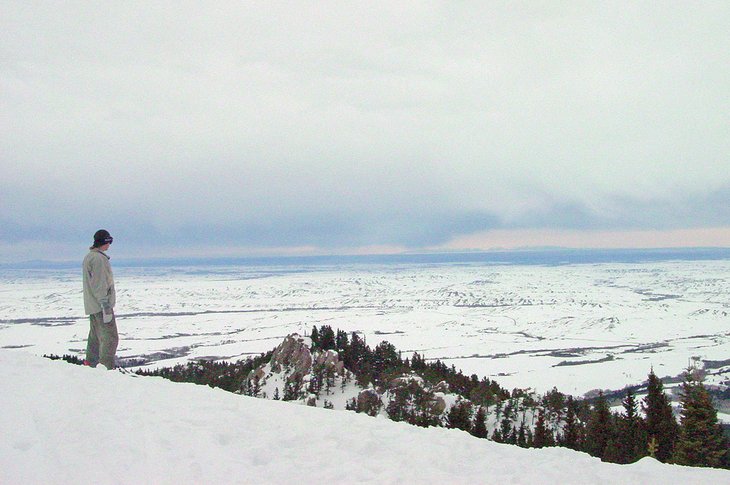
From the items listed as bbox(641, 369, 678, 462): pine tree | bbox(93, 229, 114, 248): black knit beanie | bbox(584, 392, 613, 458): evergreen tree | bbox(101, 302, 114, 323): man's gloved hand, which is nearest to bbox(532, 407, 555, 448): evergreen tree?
bbox(584, 392, 613, 458): evergreen tree

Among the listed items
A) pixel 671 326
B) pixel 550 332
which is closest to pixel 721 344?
pixel 671 326

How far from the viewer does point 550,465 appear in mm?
8602

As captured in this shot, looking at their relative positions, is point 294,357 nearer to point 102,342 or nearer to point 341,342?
point 341,342

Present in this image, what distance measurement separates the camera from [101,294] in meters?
13.1

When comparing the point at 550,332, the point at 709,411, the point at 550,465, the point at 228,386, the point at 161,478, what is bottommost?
the point at 550,332

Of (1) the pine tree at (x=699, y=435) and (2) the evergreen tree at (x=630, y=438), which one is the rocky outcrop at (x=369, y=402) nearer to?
(2) the evergreen tree at (x=630, y=438)

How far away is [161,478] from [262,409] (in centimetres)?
379

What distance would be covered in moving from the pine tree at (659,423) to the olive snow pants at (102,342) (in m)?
39.1

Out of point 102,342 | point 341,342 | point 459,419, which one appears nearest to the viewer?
point 102,342

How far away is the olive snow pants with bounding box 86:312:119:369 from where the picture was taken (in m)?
13.3

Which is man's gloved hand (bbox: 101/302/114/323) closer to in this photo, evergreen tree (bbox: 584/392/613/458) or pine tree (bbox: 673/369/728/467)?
pine tree (bbox: 673/369/728/467)

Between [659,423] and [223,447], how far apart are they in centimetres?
4267

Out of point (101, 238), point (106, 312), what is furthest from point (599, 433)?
point (101, 238)

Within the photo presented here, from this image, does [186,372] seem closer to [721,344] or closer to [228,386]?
[228,386]
